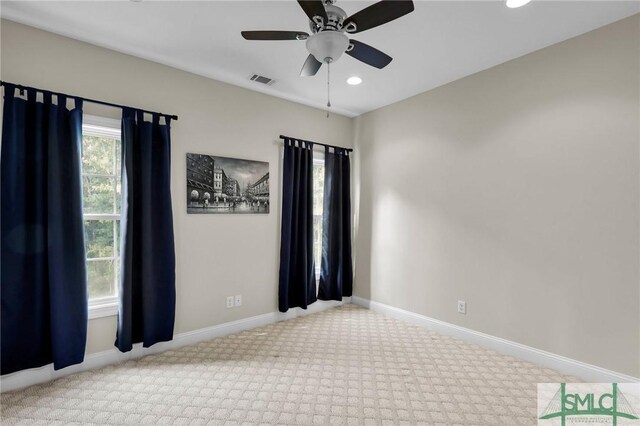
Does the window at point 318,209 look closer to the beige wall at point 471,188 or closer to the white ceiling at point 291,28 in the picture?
the beige wall at point 471,188

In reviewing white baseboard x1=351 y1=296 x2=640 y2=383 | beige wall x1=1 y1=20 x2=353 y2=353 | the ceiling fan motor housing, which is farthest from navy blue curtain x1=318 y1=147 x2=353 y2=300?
the ceiling fan motor housing

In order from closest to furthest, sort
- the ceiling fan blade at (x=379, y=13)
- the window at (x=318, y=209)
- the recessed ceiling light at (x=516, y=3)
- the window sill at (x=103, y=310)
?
the ceiling fan blade at (x=379, y=13) → the recessed ceiling light at (x=516, y=3) → the window sill at (x=103, y=310) → the window at (x=318, y=209)

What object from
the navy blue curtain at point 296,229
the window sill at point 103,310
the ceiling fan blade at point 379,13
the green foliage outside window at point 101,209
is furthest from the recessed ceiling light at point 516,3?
the window sill at point 103,310

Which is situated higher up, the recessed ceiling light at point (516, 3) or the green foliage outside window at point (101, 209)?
the recessed ceiling light at point (516, 3)

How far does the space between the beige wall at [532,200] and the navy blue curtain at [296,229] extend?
1.05m

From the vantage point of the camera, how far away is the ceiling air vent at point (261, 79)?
3381 millimetres

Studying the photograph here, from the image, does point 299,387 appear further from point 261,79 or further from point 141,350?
point 261,79

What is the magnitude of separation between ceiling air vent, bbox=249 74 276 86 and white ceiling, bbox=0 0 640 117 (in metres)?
0.08

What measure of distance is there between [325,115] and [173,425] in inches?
146

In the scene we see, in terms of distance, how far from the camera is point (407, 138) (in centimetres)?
400

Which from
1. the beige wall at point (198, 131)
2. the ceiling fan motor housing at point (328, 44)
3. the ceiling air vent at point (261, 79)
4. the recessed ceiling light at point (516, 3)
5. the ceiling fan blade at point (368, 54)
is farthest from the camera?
the ceiling air vent at point (261, 79)

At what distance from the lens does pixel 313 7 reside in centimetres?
171

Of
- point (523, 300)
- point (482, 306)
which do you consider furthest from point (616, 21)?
point (482, 306)

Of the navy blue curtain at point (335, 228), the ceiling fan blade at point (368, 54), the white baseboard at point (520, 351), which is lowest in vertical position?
the white baseboard at point (520, 351)
